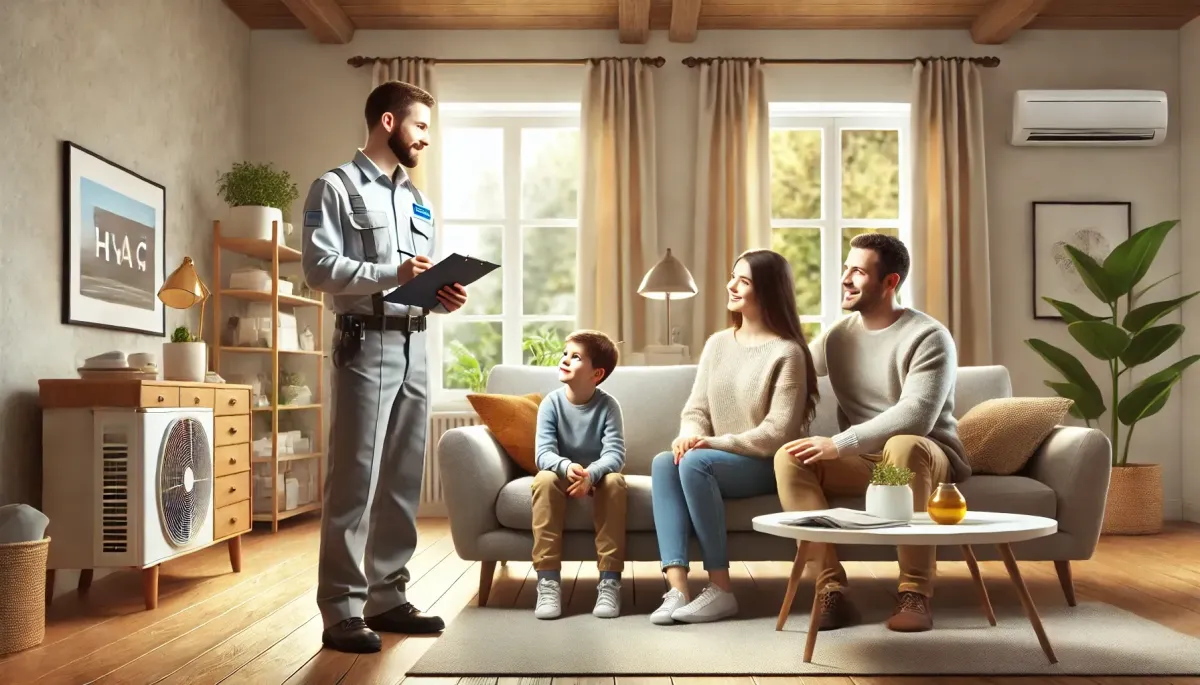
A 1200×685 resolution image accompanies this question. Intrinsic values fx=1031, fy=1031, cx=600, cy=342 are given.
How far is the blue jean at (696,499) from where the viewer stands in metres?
2.92

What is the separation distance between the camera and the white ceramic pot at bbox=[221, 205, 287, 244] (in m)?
4.98

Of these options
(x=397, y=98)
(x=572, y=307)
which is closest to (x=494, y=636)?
(x=397, y=98)

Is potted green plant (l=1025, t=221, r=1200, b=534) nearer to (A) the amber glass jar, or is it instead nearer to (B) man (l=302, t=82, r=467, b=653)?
(A) the amber glass jar

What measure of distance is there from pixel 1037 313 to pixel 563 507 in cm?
372

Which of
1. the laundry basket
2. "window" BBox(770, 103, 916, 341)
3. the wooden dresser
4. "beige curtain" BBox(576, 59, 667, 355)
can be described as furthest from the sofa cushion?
"window" BBox(770, 103, 916, 341)

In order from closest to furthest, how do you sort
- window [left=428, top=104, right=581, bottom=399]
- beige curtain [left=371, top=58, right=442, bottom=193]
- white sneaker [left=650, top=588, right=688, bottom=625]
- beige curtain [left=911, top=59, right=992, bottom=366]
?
white sneaker [left=650, top=588, right=688, bottom=625] < beige curtain [left=911, top=59, right=992, bottom=366] < beige curtain [left=371, top=58, right=442, bottom=193] < window [left=428, top=104, right=581, bottom=399]

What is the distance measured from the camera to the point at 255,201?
506 cm

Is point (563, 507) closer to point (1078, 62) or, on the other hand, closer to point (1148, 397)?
point (1148, 397)

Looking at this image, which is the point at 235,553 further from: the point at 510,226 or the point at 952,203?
the point at 952,203

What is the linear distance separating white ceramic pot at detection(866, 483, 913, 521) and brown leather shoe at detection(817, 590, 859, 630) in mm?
383

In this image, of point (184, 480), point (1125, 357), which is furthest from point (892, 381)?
point (1125, 357)

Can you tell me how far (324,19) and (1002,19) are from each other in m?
3.51

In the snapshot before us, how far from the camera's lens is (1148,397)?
5.12 metres

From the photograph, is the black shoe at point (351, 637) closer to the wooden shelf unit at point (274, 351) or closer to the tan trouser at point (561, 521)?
the tan trouser at point (561, 521)
